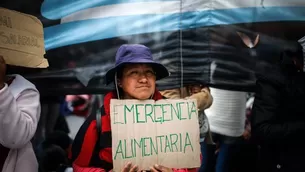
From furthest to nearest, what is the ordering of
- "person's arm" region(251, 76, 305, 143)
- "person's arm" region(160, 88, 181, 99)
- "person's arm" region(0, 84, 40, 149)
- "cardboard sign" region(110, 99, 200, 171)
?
1. "person's arm" region(160, 88, 181, 99)
2. "person's arm" region(251, 76, 305, 143)
3. "cardboard sign" region(110, 99, 200, 171)
4. "person's arm" region(0, 84, 40, 149)

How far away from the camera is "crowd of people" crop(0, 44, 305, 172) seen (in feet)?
5.96

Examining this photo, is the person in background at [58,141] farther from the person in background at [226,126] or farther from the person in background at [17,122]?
the person in background at [226,126]

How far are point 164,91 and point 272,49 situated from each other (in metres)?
0.86

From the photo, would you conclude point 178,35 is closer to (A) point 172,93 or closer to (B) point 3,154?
(A) point 172,93

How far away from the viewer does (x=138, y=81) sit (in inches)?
76.6

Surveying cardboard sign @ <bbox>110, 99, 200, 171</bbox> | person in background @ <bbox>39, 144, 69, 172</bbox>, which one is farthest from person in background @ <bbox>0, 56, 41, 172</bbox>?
person in background @ <bbox>39, 144, 69, 172</bbox>

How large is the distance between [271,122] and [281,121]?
78 mm

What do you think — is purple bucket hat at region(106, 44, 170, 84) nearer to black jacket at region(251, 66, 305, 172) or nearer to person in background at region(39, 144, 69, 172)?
black jacket at region(251, 66, 305, 172)

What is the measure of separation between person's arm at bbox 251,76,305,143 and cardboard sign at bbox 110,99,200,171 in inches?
18.9

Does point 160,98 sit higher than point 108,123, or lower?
higher

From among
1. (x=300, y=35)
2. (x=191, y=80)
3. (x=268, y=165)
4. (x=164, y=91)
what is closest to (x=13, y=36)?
Result: (x=164, y=91)

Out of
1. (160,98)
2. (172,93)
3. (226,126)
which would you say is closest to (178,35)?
(172,93)

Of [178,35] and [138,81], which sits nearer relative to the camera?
[138,81]

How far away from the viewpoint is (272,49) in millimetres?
2697
